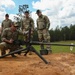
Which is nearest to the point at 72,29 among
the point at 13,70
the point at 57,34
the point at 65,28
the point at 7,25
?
the point at 65,28

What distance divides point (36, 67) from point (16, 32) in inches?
99.3

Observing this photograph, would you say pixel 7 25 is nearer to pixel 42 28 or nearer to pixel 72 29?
pixel 42 28

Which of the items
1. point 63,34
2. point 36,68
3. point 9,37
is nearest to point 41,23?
point 9,37

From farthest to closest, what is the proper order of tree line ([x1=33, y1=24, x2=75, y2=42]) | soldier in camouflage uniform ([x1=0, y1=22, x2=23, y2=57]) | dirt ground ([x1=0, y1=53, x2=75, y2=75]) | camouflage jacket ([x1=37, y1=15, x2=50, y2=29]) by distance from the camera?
tree line ([x1=33, y1=24, x2=75, y2=42])
camouflage jacket ([x1=37, y1=15, x2=50, y2=29])
soldier in camouflage uniform ([x1=0, y1=22, x2=23, y2=57])
dirt ground ([x1=0, y1=53, x2=75, y2=75])

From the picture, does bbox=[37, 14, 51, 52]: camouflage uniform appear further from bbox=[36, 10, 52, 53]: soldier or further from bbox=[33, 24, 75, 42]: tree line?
bbox=[33, 24, 75, 42]: tree line

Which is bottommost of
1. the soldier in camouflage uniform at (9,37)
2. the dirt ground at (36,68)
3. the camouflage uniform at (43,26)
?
the dirt ground at (36,68)

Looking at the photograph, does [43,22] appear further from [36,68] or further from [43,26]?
[36,68]

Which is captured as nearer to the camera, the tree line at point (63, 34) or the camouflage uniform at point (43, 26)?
the camouflage uniform at point (43, 26)

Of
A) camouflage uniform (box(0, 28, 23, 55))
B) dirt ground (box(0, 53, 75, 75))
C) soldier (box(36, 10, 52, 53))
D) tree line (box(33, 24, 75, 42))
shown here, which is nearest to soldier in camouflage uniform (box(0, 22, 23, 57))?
camouflage uniform (box(0, 28, 23, 55))

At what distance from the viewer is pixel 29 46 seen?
9.20 metres

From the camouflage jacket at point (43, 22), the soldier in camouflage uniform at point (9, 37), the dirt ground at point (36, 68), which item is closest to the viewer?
the dirt ground at point (36, 68)

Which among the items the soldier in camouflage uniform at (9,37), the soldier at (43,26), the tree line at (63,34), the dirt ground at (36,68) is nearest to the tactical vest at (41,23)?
the soldier at (43,26)

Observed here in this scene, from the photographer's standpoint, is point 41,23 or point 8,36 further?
point 41,23

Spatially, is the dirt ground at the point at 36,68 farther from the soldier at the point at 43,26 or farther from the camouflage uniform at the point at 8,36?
the soldier at the point at 43,26
